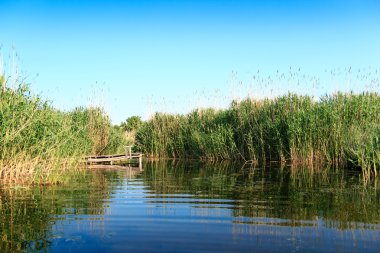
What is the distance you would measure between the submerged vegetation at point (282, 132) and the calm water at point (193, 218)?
431cm

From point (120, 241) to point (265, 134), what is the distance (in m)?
16.1

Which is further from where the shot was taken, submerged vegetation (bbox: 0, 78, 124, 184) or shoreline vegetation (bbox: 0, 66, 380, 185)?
shoreline vegetation (bbox: 0, 66, 380, 185)

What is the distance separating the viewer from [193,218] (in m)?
7.70

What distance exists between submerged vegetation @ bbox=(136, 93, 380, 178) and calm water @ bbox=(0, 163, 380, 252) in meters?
4.31

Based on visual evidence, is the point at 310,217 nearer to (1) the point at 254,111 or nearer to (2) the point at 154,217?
(2) the point at 154,217

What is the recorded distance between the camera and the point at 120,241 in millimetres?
6113

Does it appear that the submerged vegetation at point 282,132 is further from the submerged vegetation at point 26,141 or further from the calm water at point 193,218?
the submerged vegetation at point 26,141

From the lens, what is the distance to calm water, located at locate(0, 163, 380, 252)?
5914mm

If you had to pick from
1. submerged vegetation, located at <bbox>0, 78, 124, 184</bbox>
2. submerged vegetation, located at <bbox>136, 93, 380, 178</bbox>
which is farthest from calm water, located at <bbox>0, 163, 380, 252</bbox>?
submerged vegetation, located at <bbox>136, 93, 380, 178</bbox>

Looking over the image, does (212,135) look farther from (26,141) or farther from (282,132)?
(26,141)

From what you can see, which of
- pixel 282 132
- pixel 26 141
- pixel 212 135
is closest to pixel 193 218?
pixel 26 141

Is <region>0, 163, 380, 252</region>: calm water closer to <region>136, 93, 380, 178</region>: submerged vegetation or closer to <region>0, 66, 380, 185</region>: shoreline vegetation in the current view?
<region>0, 66, 380, 185</region>: shoreline vegetation

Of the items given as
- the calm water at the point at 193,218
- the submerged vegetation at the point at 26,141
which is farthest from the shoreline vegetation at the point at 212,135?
the calm water at the point at 193,218

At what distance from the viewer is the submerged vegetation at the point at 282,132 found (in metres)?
16.9
